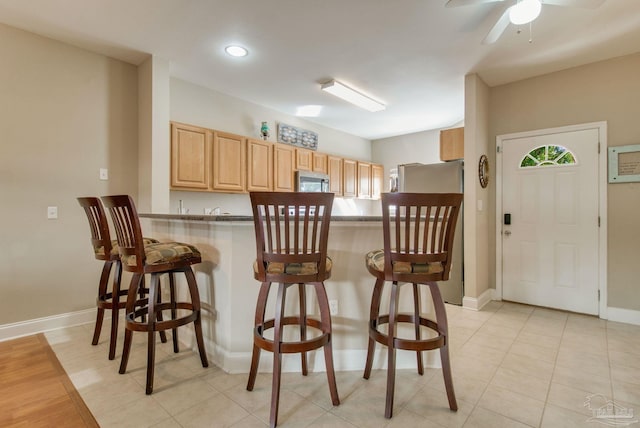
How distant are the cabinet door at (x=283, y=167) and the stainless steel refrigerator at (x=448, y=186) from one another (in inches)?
64.6

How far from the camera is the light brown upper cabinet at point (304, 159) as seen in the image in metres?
4.63

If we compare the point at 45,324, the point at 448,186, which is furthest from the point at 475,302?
the point at 45,324

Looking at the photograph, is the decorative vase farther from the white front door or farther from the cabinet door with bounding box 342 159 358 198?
the white front door

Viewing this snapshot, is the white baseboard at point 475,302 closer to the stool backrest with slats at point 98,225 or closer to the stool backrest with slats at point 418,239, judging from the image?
the stool backrest with slats at point 418,239

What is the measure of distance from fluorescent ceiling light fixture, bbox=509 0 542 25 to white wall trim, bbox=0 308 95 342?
417 centimetres

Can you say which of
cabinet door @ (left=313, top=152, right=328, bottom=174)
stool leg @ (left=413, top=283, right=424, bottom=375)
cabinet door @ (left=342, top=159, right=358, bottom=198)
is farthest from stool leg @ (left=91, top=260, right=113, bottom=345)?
cabinet door @ (left=342, top=159, right=358, bottom=198)

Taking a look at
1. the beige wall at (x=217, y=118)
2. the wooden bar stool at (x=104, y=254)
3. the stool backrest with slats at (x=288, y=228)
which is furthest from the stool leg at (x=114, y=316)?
the beige wall at (x=217, y=118)

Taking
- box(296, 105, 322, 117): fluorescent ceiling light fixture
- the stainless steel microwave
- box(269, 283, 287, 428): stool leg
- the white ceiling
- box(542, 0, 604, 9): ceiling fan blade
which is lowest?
box(269, 283, 287, 428): stool leg

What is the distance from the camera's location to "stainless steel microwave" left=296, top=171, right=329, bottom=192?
4.58 meters

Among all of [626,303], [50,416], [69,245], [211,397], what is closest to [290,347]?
[211,397]

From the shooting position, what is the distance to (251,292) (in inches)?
77.3

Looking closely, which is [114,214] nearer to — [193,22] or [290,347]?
[290,347]

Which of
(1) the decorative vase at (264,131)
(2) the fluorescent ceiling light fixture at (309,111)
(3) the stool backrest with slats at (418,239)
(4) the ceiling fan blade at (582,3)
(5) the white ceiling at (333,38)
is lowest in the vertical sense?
(3) the stool backrest with slats at (418,239)

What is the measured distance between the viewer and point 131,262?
1.86 meters
